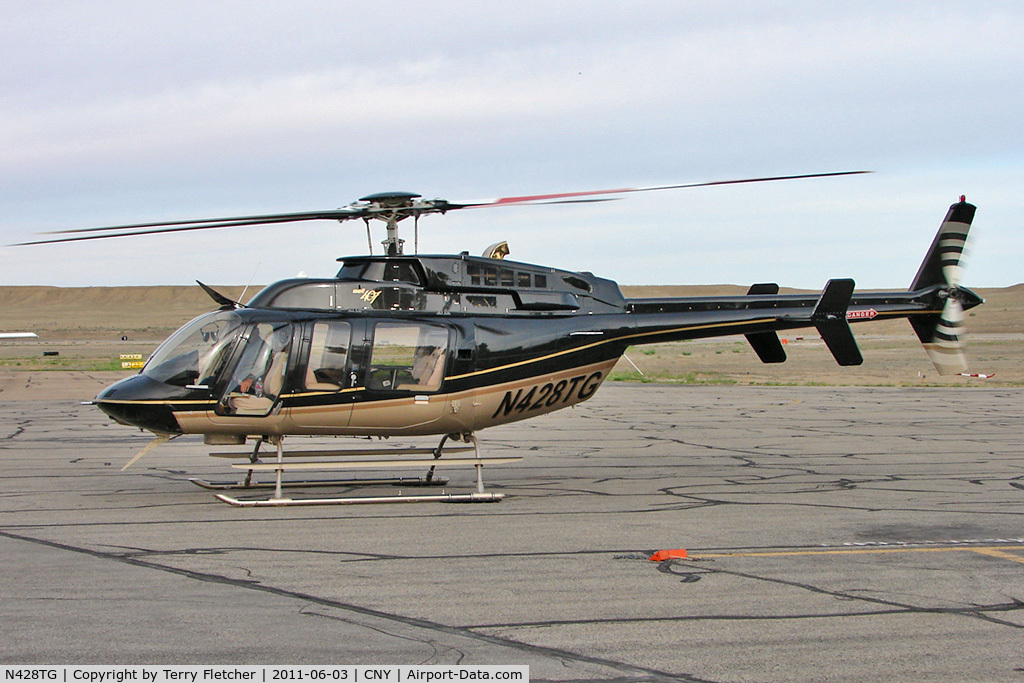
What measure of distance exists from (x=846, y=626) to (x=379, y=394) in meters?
6.73

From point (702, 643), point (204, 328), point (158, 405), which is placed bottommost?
point (702, 643)

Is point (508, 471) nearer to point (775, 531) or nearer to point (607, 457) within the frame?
point (607, 457)

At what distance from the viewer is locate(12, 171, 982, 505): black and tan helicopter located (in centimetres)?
1137

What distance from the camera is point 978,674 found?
18.9 feet

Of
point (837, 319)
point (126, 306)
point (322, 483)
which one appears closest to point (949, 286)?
point (837, 319)

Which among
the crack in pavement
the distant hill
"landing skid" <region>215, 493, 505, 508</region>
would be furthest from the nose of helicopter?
the distant hill

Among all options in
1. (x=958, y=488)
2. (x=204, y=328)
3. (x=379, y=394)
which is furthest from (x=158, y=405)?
(x=958, y=488)

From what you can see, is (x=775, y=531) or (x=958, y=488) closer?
(x=775, y=531)

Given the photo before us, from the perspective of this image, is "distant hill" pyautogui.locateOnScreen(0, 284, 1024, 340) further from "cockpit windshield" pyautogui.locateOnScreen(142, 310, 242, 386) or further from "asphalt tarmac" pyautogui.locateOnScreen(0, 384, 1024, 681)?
"cockpit windshield" pyautogui.locateOnScreen(142, 310, 242, 386)

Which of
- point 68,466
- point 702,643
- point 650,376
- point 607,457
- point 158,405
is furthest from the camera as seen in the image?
point 650,376

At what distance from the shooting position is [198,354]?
37.4 ft

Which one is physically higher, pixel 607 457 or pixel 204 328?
pixel 204 328

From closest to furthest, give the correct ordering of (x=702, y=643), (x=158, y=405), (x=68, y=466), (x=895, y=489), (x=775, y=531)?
1. (x=702, y=643)
2. (x=775, y=531)
3. (x=158, y=405)
4. (x=895, y=489)
5. (x=68, y=466)

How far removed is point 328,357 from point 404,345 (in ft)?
3.20
